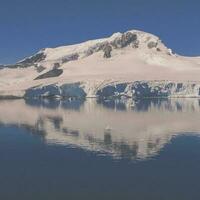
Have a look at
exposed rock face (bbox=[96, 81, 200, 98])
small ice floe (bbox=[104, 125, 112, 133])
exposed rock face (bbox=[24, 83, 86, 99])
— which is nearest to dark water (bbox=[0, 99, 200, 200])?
small ice floe (bbox=[104, 125, 112, 133])

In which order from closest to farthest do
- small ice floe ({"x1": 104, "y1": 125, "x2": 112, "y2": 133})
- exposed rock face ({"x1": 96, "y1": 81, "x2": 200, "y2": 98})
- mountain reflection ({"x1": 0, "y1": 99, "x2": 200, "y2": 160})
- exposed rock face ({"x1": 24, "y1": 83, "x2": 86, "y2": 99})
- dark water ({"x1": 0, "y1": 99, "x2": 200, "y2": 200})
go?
dark water ({"x1": 0, "y1": 99, "x2": 200, "y2": 200}) → mountain reflection ({"x1": 0, "y1": 99, "x2": 200, "y2": 160}) → small ice floe ({"x1": 104, "y1": 125, "x2": 112, "y2": 133}) → exposed rock face ({"x1": 96, "y1": 81, "x2": 200, "y2": 98}) → exposed rock face ({"x1": 24, "y1": 83, "x2": 86, "y2": 99})

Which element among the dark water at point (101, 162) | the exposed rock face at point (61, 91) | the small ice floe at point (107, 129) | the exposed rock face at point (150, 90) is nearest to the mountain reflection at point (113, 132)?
the small ice floe at point (107, 129)

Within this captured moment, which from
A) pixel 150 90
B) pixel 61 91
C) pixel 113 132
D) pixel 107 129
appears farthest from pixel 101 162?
pixel 61 91

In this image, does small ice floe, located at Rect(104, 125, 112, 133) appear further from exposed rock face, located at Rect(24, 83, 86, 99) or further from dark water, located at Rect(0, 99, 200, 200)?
exposed rock face, located at Rect(24, 83, 86, 99)

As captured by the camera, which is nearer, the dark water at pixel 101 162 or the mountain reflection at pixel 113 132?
the dark water at pixel 101 162

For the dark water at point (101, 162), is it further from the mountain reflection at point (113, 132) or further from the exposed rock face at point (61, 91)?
the exposed rock face at point (61, 91)

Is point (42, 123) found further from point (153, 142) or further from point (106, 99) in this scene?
point (106, 99)

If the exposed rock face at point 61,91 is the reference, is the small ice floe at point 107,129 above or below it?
below

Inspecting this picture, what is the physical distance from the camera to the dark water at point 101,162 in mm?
33344

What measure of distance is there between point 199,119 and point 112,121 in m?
15.6

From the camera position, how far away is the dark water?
33344 millimetres

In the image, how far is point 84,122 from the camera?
81812 mm

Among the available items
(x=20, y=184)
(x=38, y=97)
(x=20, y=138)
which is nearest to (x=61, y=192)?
(x=20, y=184)

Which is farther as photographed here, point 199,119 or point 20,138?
point 199,119
